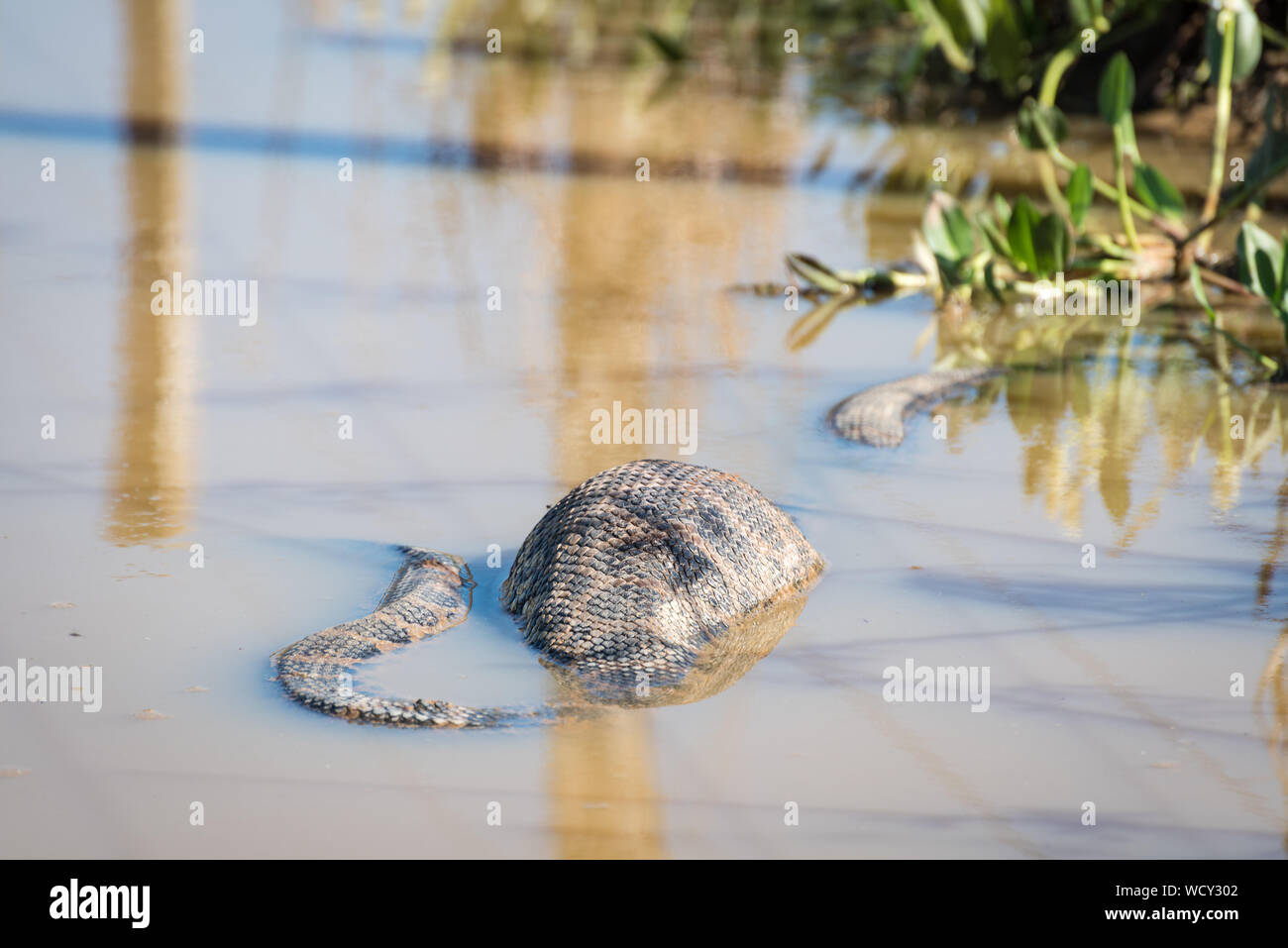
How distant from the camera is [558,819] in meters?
3.33

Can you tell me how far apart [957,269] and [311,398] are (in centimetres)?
321

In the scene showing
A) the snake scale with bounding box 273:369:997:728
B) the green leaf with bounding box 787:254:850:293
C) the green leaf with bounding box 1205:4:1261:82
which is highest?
the green leaf with bounding box 1205:4:1261:82

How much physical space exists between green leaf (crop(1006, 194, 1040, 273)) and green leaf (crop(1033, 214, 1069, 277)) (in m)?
0.02

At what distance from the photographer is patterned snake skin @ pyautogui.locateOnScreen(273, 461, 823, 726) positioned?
12.5 ft

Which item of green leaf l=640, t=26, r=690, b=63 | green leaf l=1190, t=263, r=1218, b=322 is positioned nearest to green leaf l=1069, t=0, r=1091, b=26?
green leaf l=1190, t=263, r=1218, b=322

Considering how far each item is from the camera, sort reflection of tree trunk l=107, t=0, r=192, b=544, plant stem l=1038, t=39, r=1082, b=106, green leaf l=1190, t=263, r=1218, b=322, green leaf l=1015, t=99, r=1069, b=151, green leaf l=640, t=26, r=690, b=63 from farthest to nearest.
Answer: green leaf l=640, t=26, r=690, b=63
plant stem l=1038, t=39, r=1082, b=106
green leaf l=1015, t=99, r=1069, b=151
green leaf l=1190, t=263, r=1218, b=322
reflection of tree trunk l=107, t=0, r=192, b=544

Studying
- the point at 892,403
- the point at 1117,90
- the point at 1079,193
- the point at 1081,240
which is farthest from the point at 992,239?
the point at 892,403

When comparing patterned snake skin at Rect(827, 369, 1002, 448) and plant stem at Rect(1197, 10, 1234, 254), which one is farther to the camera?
plant stem at Rect(1197, 10, 1234, 254)

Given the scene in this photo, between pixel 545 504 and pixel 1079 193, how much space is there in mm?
3418

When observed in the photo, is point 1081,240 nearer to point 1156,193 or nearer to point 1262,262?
point 1156,193

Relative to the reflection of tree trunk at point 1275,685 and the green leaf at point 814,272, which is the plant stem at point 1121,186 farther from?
the reflection of tree trunk at point 1275,685

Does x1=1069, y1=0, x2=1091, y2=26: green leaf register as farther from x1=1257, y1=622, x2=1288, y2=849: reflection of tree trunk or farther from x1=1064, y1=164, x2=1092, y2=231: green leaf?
x1=1257, y1=622, x2=1288, y2=849: reflection of tree trunk

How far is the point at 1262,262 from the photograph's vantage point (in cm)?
629
